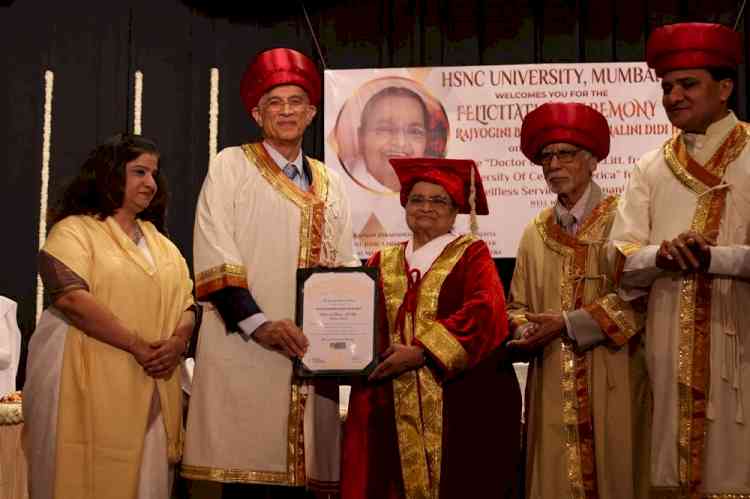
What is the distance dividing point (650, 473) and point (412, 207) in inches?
48.1

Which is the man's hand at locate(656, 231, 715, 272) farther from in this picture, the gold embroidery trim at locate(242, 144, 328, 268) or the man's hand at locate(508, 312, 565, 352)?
the gold embroidery trim at locate(242, 144, 328, 268)

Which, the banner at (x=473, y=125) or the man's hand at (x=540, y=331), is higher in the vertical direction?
the banner at (x=473, y=125)

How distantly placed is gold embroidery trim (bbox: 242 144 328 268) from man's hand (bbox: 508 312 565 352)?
795 millimetres

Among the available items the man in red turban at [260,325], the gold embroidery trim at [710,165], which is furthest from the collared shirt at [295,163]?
the gold embroidery trim at [710,165]

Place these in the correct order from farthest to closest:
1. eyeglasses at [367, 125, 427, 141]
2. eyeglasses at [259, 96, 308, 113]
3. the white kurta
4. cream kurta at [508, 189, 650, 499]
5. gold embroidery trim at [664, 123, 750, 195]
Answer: eyeglasses at [367, 125, 427, 141]
the white kurta
eyeglasses at [259, 96, 308, 113]
cream kurta at [508, 189, 650, 499]
gold embroidery trim at [664, 123, 750, 195]

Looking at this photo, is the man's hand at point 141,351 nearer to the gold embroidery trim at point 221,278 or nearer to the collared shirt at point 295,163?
the gold embroidery trim at point 221,278

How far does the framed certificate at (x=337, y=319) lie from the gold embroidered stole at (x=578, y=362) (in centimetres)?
73

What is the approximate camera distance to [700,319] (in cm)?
341

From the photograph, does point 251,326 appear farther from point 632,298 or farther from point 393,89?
point 393,89

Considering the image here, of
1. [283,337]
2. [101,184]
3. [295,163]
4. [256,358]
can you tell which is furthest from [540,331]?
[101,184]

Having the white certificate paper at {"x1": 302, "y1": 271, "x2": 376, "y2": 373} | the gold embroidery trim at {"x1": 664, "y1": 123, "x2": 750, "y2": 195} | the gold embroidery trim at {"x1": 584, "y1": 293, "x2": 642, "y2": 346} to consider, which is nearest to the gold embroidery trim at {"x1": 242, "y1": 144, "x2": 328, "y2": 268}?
the white certificate paper at {"x1": 302, "y1": 271, "x2": 376, "y2": 373}

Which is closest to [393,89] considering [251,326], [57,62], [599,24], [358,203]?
[358,203]

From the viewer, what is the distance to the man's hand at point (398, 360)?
3.61 meters

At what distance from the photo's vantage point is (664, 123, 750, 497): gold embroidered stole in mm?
3336
